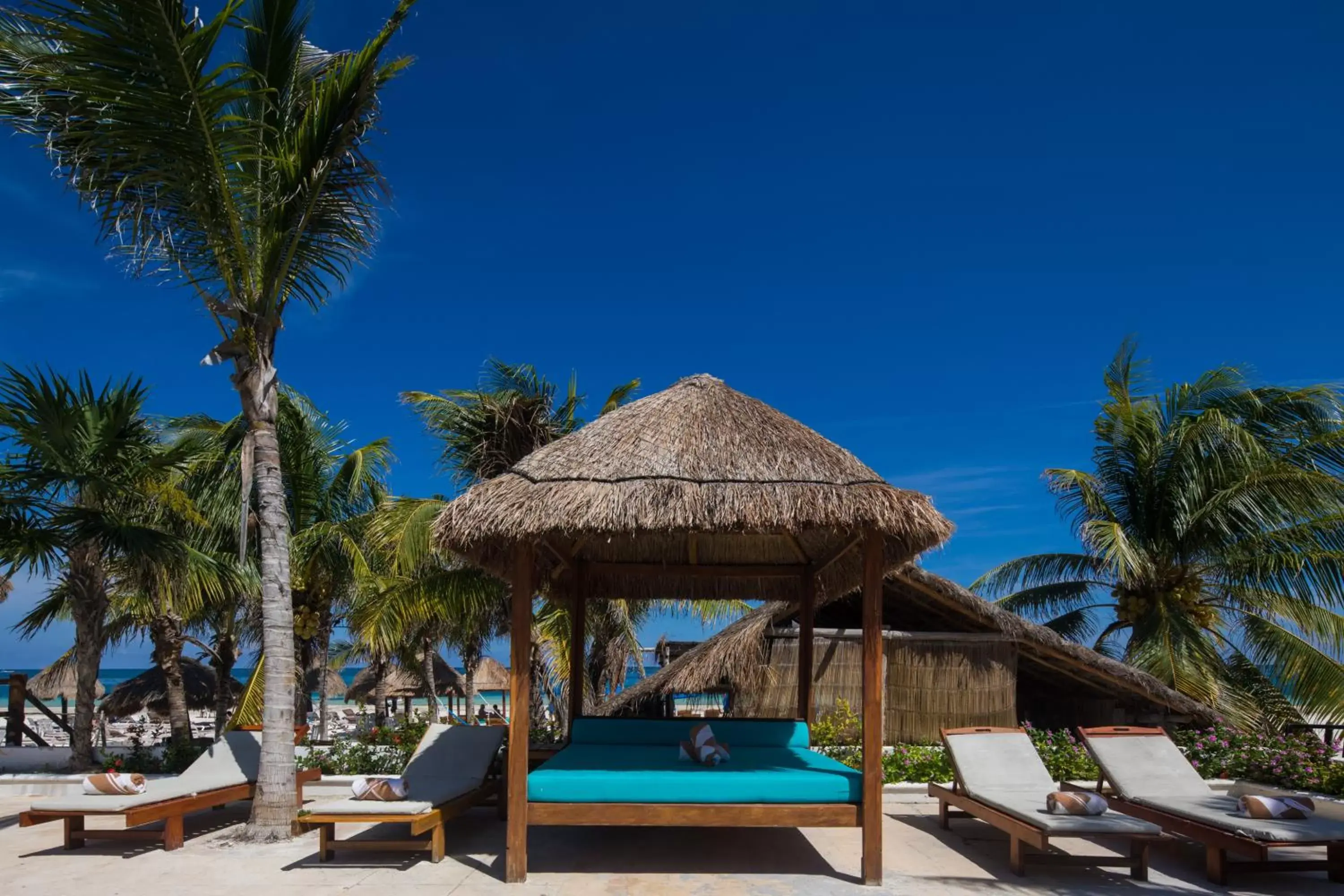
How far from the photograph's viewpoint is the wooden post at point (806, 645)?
8.12 meters

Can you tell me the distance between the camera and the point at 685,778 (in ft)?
17.7

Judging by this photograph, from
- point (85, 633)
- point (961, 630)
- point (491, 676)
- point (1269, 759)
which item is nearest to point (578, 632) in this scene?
point (85, 633)

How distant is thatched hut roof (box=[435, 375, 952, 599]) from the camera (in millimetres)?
5301

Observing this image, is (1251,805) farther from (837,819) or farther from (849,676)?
(849,676)

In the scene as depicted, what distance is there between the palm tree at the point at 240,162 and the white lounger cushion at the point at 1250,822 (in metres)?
5.73

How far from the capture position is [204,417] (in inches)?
445

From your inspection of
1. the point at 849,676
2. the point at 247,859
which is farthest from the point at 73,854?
the point at 849,676

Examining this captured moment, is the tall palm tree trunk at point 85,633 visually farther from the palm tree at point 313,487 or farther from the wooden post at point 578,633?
the wooden post at point 578,633

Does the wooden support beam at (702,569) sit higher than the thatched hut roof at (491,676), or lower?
higher

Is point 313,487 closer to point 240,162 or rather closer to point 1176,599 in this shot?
point 240,162

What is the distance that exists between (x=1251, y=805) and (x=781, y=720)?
3318mm

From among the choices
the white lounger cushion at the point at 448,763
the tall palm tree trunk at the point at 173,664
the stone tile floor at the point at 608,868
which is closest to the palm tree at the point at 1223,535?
the stone tile floor at the point at 608,868

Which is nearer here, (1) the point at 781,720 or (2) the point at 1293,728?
(1) the point at 781,720

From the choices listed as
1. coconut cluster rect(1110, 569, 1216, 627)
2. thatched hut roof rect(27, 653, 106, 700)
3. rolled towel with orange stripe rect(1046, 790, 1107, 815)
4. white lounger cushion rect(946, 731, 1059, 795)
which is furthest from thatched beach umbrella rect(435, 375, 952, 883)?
thatched hut roof rect(27, 653, 106, 700)
